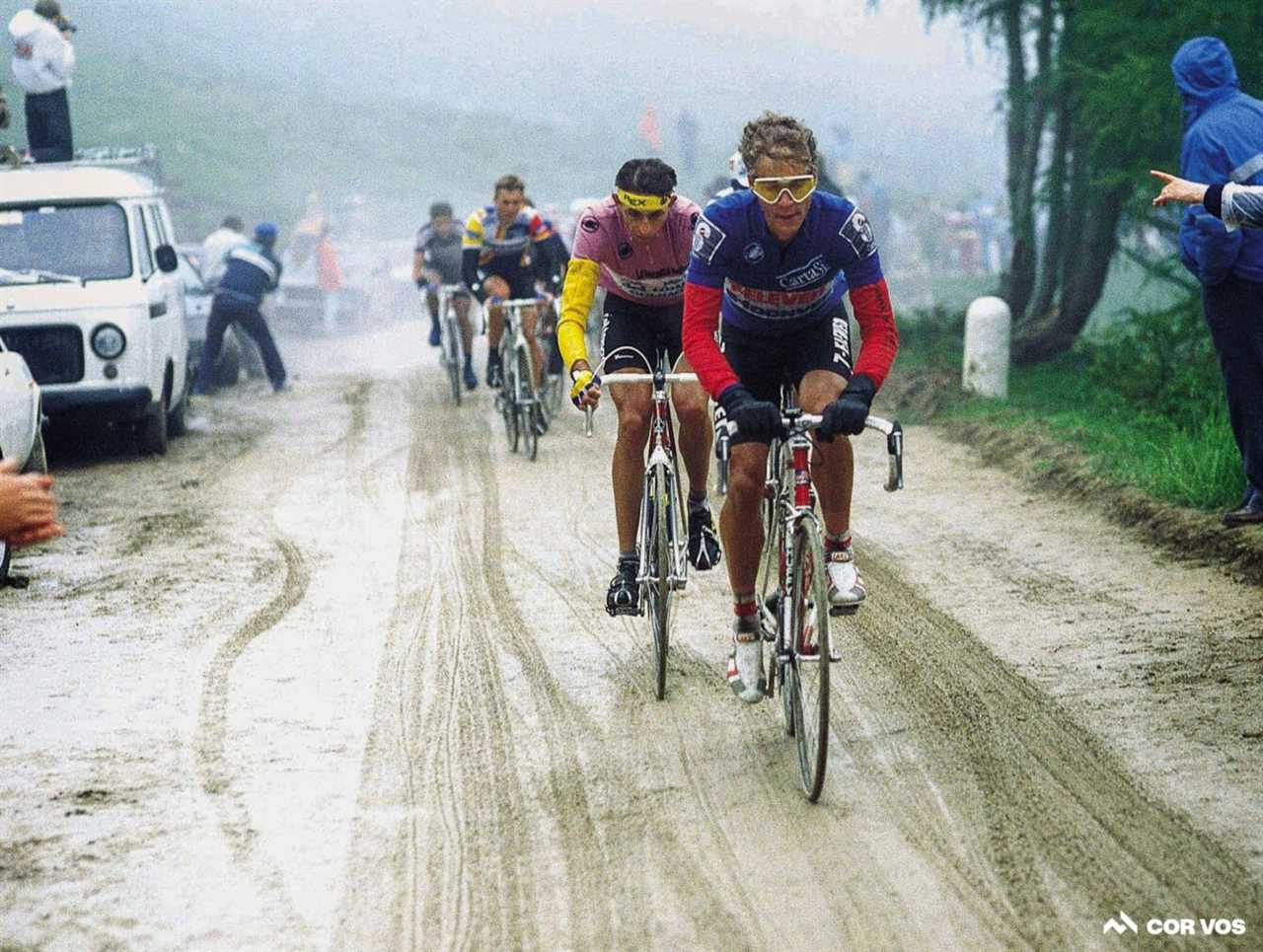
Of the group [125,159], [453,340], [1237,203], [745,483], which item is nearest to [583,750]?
[745,483]

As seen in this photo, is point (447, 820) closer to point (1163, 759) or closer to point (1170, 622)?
point (1163, 759)

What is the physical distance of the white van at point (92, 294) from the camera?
13.3 metres

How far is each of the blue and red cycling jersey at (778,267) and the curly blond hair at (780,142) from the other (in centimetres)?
16

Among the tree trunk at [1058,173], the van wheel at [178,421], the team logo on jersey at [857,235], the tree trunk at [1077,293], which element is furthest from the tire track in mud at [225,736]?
the tree trunk at [1077,293]

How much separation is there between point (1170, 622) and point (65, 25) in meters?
13.3

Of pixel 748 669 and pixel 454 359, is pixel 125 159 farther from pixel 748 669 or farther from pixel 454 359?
pixel 748 669

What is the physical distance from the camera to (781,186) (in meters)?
5.71

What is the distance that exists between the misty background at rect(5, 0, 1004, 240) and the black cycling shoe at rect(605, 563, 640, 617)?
11.0 m

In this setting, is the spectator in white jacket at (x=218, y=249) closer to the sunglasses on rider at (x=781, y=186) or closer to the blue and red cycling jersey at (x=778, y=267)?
the blue and red cycling jersey at (x=778, y=267)

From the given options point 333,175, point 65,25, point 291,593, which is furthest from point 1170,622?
point 333,175

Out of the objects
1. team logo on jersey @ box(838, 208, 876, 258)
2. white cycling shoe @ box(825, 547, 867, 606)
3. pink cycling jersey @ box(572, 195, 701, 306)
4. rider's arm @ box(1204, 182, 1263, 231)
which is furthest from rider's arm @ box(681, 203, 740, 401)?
rider's arm @ box(1204, 182, 1263, 231)

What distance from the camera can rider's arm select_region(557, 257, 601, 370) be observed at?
23.2ft

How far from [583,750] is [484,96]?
74.6 m

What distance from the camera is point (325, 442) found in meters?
14.7
